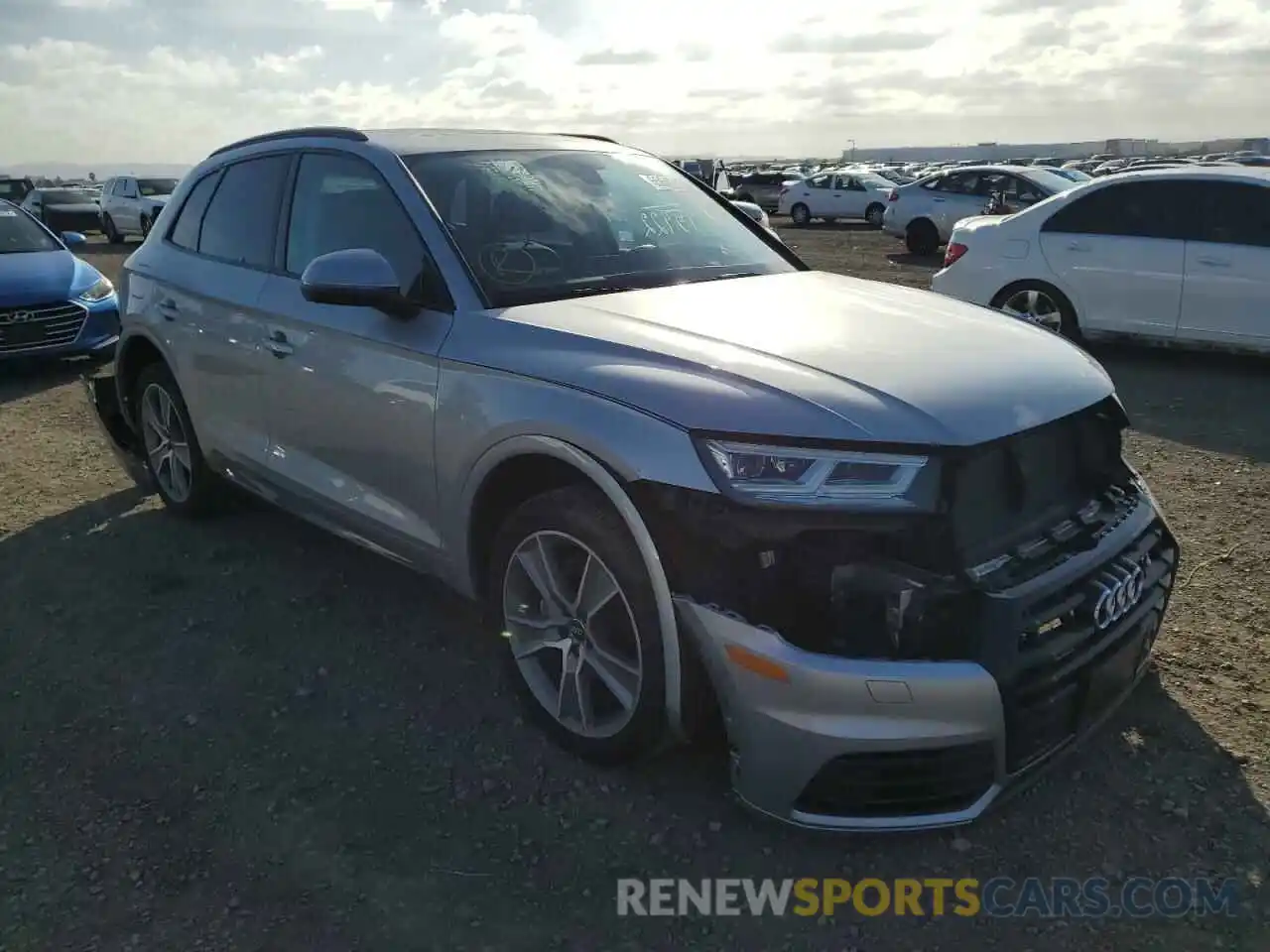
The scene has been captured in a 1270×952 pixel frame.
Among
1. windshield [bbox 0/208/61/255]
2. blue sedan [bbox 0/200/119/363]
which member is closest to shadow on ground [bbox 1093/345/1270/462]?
blue sedan [bbox 0/200/119/363]

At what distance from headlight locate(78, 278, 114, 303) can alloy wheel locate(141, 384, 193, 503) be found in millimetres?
4360

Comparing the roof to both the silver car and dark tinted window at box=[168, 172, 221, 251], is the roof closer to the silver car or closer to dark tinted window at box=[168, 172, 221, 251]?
the silver car

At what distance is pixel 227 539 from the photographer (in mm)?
4930

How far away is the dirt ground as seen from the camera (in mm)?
2461

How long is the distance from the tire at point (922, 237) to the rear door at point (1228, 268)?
1093 cm

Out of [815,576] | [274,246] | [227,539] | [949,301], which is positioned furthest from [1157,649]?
[227,539]

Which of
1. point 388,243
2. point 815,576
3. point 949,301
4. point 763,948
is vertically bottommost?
point 763,948

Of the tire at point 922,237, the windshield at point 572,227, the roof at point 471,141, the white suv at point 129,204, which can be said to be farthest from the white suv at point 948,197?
the white suv at point 129,204

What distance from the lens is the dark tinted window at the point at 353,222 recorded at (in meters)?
3.36

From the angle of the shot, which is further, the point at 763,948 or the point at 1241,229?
the point at 1241,229

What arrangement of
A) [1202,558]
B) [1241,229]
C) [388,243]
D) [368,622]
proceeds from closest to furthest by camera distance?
[388,243]
[368,622]
[1202,558]
[1241,229]

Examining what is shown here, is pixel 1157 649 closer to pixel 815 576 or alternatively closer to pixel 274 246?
pixel 815 576

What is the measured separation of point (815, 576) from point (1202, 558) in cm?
281

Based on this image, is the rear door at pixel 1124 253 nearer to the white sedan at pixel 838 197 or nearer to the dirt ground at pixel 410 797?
the dirt ground at pixel 410 797
